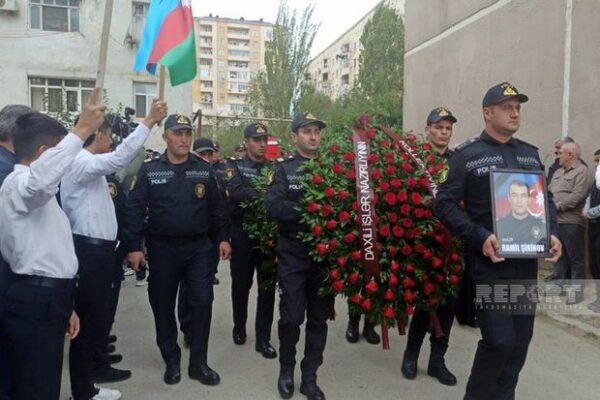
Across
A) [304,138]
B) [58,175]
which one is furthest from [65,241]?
[304,138]

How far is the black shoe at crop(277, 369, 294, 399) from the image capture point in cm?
396

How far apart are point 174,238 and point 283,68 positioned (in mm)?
27640

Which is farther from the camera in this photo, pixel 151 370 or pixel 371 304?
pixel 151 370

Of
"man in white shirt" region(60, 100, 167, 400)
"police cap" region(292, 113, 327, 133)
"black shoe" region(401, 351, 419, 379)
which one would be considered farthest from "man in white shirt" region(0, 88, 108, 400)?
"black shoe" region(401, 351, 419, 379)

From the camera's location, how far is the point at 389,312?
148 inches

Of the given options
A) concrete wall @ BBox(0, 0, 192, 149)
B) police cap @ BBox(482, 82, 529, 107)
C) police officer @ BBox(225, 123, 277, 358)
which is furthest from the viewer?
concrete wall @ BBox(0, 0, 192, 149)

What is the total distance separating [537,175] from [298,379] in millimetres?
2320

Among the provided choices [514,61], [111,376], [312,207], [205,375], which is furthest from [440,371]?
[514,61]

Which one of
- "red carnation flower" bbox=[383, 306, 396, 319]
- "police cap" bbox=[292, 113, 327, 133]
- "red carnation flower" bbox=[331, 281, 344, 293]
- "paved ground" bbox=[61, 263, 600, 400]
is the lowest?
"paved ground" bbox=[61, 263, 600, 400]

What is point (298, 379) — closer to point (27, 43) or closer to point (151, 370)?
point (151, 370)

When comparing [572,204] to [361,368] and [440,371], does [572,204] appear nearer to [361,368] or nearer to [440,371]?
[440,371]

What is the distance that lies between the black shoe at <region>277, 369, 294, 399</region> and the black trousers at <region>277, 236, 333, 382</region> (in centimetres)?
5

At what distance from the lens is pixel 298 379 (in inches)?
169

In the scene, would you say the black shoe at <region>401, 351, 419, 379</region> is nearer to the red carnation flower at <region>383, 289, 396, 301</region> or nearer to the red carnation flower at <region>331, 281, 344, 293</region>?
the red carnation flower at <region>383, 289, 396, 301</region>
